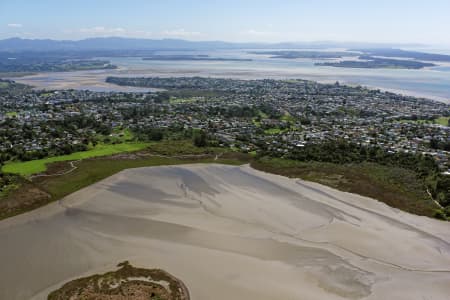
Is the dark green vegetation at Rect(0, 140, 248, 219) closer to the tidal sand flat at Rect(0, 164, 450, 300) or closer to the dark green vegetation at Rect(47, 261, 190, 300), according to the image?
the tidal sand flat at Rect(0, 164, 450, 300)

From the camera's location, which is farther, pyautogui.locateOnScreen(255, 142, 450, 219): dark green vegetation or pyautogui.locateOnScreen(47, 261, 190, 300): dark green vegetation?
pyautogui.locateOnScreen(255, 142, 450, 219): dark green vegetation

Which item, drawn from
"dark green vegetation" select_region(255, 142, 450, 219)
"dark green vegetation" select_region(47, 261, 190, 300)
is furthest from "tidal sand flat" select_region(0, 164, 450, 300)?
"dark green vegetation" select_region(255, 142, 450, 219)

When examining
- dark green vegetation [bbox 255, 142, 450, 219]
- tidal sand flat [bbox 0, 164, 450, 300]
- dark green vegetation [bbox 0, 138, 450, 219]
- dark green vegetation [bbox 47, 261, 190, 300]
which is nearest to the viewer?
dark green vegetation [bbox 47, 261, 190, 300]

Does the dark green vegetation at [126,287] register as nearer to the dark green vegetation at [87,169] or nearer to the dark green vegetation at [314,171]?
the dark green vegetation at [87,169]

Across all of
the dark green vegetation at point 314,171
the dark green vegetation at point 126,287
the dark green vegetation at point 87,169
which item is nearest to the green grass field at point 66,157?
the dark green vegetation at point 87,169

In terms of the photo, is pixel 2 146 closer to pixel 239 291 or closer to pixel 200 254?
pixel 200 254
